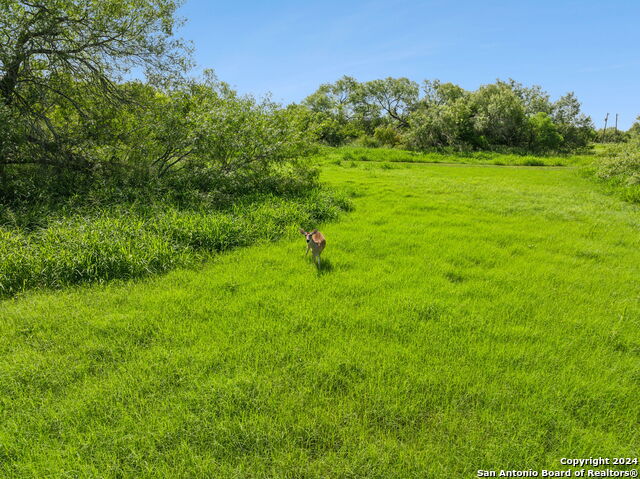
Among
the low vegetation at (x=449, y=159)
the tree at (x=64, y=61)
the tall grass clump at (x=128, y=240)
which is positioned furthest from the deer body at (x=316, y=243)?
the low vegetation at (x=449, y=159)

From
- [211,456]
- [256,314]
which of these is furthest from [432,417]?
[256,314]

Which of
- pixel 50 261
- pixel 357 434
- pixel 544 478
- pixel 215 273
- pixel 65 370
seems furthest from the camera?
pixel 215 273

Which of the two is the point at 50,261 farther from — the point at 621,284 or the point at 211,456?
the point at 621,284

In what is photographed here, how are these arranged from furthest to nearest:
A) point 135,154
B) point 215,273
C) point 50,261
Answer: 1. point 135,154
2. point 215,273
3. point 50,261

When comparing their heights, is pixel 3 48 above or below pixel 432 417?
above

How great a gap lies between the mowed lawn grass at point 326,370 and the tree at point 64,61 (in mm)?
5853

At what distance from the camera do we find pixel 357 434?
104 inches

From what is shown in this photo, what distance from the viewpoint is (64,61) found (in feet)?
29.9

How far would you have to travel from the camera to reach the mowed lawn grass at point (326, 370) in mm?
2506

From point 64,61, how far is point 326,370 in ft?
36.5

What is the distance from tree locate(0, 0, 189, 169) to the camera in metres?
8.24

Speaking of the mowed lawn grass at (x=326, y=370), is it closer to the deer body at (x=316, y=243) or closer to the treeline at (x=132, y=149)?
the deer body at (x=316, y=243)

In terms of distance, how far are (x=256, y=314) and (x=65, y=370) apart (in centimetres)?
200

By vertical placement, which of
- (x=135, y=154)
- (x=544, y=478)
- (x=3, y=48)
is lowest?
(x=544, y=478)
